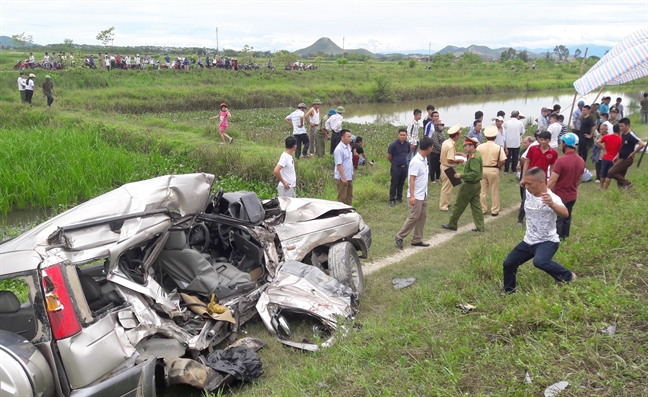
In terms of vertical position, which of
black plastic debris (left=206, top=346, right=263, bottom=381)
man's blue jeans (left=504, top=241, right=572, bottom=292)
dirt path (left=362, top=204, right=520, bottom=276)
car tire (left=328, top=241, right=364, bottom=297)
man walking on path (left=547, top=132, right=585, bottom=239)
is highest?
man walking on path (left=547, top=132, right=585, bottom=239)

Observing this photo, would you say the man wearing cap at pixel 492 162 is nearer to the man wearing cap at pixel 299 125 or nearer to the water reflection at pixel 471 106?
the man wearing cap at pixel 299 125

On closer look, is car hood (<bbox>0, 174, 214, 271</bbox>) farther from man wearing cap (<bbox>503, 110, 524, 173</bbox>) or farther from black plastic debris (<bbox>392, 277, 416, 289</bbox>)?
man wearing cap (<bbox>503, 110, 524, 173</bbox>)

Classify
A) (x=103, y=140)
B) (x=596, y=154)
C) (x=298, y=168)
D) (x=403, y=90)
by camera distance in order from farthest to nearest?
(x=403, y=90), (x=103, y=140), (x=596, y=154), (x=298, y=168)

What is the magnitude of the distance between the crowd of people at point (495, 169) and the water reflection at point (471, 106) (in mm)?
13360

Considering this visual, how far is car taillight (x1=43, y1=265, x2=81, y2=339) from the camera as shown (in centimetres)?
338

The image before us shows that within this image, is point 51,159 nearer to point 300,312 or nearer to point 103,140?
point 103,140

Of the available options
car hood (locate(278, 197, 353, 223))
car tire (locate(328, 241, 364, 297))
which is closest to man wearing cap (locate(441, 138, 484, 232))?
car hood (locate(278, 197, 353, 223))

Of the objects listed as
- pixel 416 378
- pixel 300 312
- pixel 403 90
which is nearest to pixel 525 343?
pixel 416 378

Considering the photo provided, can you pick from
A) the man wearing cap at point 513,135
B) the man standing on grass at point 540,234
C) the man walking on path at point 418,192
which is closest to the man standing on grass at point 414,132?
the man wearing cap at point 513,135

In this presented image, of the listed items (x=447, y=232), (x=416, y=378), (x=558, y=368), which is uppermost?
(x=558, y=368)

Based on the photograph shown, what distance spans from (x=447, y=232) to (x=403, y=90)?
109 feet

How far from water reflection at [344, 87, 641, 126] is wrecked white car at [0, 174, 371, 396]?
21.5 metres

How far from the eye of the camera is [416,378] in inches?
142

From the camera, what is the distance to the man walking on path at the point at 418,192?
7.69 meters
